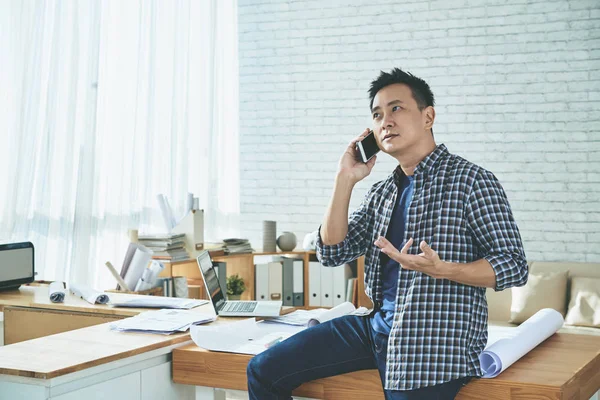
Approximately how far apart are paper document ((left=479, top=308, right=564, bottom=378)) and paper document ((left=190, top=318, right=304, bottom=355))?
645 mm

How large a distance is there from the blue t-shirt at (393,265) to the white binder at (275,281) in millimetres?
3094

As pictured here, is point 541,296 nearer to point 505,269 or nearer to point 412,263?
point 505,269

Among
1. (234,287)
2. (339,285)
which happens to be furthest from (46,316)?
(339,285)

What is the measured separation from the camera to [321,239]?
2.19 m

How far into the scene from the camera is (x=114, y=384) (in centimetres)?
206

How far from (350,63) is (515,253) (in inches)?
154

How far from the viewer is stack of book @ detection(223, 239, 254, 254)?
4914 mm

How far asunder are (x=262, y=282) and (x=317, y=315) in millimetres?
2553

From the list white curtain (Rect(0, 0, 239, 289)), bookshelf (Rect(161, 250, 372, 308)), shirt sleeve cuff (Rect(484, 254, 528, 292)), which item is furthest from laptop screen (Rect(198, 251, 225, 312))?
bookshelf (Rect(161, 250, 372, 308))

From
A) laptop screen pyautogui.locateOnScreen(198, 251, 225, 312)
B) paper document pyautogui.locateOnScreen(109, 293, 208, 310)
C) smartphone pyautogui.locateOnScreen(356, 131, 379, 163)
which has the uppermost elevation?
smartphone pyautogui.locateOnScreen(356, 131, 379, 163)

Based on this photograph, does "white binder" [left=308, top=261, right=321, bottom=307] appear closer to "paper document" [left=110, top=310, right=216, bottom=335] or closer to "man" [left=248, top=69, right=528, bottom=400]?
"paper document" [left=110, top=310, right=216, bottom=335]

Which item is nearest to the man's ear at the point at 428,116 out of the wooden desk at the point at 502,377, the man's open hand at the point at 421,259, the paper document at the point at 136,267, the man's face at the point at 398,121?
the man's face at the point at 398,121

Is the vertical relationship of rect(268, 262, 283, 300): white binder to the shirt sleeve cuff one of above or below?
below

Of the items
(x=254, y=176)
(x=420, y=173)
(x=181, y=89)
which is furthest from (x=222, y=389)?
(x=254, y=176)
